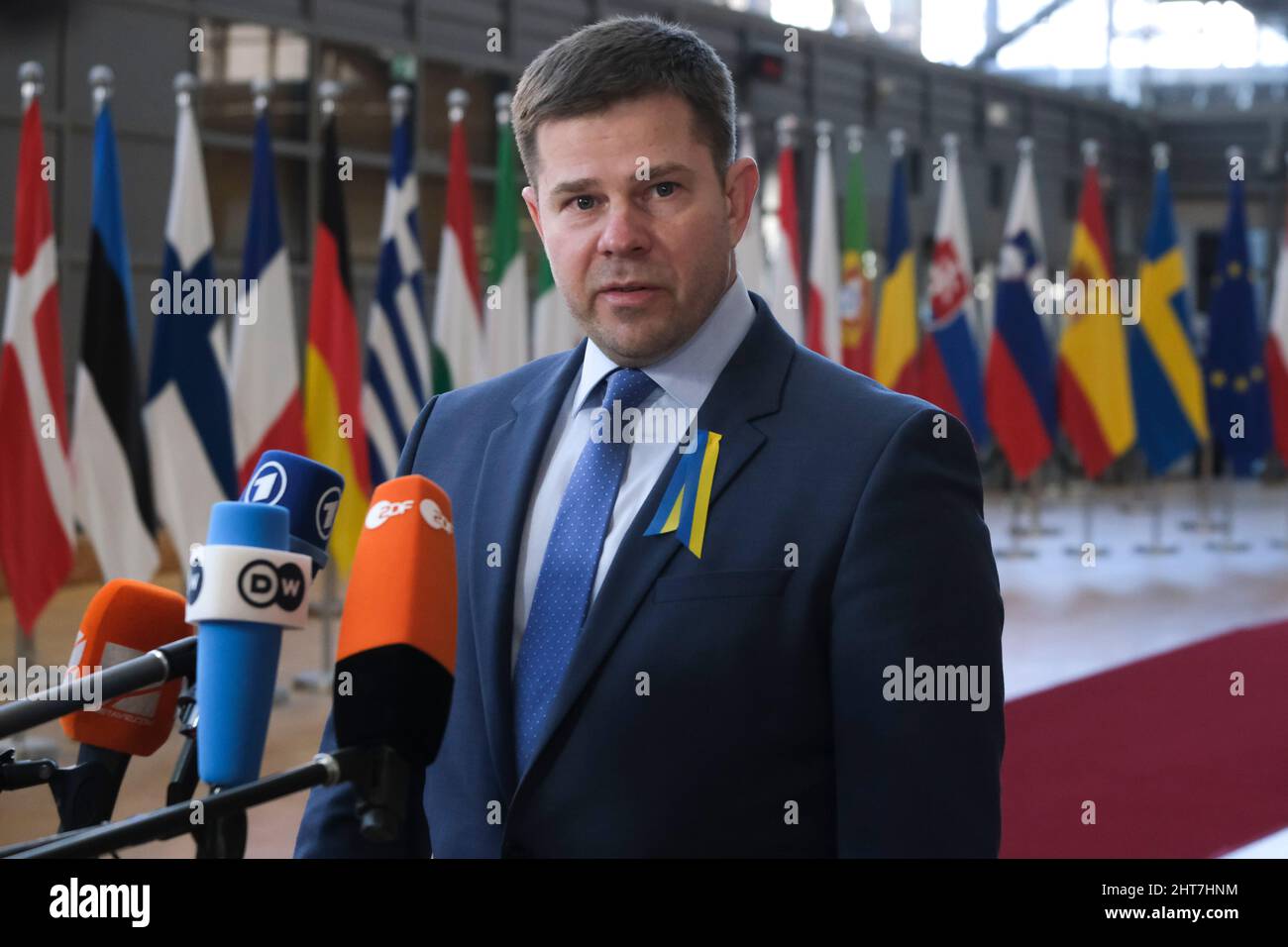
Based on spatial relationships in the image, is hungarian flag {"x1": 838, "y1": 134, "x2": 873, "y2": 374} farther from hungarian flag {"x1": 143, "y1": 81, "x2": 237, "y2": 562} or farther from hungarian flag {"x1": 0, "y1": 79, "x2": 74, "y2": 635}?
hungarian flag {"x1": 0, "y1": 79, "x2": 74, "y2": 635}

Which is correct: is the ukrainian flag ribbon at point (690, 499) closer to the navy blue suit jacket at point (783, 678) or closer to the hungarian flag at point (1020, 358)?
the navy blue suit jacket at point (783, 678)

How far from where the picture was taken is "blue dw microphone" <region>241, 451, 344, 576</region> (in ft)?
4.02

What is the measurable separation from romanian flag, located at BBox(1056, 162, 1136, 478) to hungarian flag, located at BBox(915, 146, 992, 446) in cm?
84

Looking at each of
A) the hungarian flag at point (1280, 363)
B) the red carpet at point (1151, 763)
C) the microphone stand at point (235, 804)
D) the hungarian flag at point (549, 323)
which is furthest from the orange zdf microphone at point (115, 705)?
the hungarian flag at point (1280, 363)

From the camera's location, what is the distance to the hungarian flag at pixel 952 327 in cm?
1101

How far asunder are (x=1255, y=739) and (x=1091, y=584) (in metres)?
5.78

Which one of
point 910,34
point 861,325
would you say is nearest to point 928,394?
point 861,325

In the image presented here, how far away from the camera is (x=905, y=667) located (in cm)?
126

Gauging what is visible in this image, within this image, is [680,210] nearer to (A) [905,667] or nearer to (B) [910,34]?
(A) [905,667]

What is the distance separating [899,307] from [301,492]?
988cm

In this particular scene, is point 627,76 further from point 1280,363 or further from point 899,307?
point 1280,363

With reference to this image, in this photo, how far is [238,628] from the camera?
0.94 meters

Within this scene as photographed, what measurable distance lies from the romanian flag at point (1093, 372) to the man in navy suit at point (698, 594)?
10.4m

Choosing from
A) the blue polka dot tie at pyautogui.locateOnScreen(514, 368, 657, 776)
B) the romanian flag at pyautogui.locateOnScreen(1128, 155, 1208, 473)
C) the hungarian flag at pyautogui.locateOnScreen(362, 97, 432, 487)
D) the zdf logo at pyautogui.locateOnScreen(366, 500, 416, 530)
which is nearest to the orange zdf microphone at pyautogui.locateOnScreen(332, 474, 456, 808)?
the zdf logo at pyautogui.locateOnScreen(366, 500, 416, 530)
